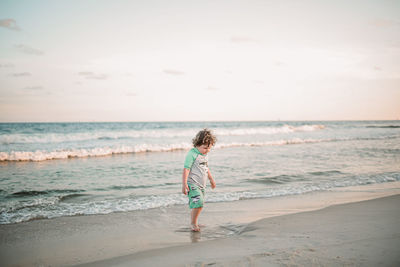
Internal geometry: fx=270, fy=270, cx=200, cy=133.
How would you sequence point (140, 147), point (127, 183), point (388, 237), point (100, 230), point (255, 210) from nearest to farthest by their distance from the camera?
1. point (388, 237)
2. point (100, 230)
3. point (255, 210)
4. point (127, 183)
5. point (140, 147)

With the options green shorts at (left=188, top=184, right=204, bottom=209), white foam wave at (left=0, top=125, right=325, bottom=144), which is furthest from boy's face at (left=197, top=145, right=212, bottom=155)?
white foam wave at (left=0, top=125, right=325, bottom=144)

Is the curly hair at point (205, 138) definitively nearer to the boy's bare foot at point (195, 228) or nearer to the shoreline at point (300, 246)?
the boy's bare foot at point (195, 228)

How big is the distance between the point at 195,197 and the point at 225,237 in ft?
2.73

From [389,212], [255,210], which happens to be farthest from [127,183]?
[389,212]

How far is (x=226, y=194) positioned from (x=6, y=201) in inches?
217

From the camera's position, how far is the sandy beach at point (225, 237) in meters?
3.37

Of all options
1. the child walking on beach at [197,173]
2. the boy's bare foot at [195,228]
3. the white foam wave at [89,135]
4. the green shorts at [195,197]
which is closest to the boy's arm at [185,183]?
the child walking on beach at [197,173]

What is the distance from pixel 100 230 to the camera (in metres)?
4.84

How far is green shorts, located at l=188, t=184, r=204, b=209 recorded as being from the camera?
186 inches

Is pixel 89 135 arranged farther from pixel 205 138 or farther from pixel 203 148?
pixel 205 138

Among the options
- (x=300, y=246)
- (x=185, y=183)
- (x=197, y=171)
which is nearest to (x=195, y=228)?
(x=185, y=183)

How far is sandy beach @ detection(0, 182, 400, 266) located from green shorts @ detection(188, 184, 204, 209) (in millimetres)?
474

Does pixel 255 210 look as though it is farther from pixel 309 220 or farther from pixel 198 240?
pixel 198 240

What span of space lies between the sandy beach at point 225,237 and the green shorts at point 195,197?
18.7 inches
